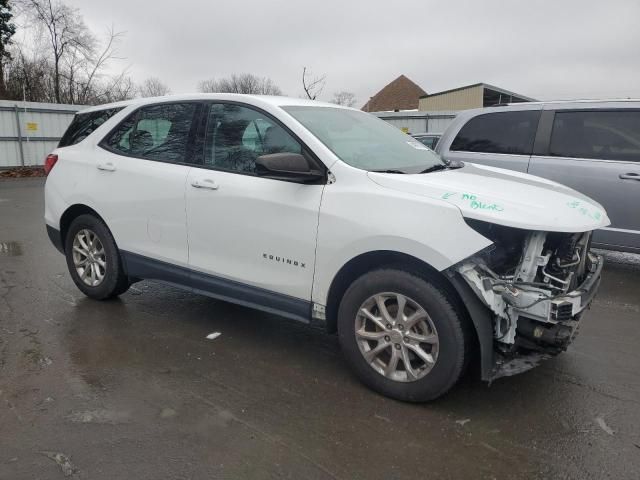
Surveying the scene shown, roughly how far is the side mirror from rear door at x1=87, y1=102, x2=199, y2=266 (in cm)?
97

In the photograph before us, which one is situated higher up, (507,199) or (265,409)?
(507,199)

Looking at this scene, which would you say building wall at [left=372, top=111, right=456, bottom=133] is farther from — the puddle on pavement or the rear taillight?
the rear taillight

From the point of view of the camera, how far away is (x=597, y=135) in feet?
18.5

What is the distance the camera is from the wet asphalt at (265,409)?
2.52m

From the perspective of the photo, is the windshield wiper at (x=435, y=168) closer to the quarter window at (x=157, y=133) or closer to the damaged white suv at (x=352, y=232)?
the damaged white suv at (x=352, y=232)

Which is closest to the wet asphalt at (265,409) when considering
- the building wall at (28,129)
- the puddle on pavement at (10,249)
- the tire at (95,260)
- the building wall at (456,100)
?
the tire at (95,260)

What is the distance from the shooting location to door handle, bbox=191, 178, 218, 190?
12.2 feet

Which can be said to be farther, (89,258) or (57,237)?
(57,237)

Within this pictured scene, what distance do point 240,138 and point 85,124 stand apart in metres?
2.00

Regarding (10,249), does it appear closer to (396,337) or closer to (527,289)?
(396,337)

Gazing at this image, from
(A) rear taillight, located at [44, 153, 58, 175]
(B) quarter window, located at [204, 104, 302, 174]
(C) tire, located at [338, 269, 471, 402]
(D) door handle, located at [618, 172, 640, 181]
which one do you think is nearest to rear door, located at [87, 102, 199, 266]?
(B) quarter window, located at [204, 104, 302, 174]

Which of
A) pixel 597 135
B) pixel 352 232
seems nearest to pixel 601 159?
pixel 597 135

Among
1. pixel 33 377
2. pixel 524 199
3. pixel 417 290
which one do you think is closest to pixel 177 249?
pixel 33 377

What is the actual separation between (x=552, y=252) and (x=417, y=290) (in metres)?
0.81
